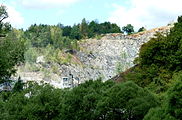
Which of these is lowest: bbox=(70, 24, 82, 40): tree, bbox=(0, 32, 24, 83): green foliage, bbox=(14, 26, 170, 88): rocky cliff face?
bbox=(14, 26, 170, 88): rocky cliff face

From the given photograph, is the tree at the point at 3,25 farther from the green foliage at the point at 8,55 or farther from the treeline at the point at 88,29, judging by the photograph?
the treeline at the point at 88,29

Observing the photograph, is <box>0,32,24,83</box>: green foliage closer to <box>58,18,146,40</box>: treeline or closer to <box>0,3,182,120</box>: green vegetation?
<box>0,3,182,120</box>: green vegetation

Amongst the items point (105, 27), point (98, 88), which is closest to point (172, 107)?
point (98, 88)

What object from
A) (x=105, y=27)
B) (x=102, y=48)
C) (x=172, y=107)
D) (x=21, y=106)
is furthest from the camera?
(x=105, y=27)

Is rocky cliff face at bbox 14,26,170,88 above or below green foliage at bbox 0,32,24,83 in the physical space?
below

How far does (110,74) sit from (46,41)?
2050 centimetres

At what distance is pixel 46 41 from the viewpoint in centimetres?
12188

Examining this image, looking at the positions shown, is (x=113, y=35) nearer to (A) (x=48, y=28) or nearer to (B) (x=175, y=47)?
(A) (x=48, y=28)

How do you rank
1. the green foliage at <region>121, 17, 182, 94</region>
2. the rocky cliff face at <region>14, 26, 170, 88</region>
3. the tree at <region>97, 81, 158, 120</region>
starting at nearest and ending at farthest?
the tree at <region>97, 81, 158, 120</region>
the green foliage at <region>121, 17, 182, 94</region>
the rocky cliff face at <region>14, 26, 170, 88</region>

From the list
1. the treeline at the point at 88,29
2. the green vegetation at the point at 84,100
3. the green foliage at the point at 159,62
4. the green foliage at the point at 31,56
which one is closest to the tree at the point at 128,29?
the treeline at the point at 88,29

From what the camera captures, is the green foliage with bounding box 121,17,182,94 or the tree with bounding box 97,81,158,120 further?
the green foliage with bounding box 121,17,182,94

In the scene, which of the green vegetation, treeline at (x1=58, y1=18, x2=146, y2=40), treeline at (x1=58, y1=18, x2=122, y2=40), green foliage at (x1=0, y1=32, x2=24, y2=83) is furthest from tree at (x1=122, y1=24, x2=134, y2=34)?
green foliage at (x1=0, y1=32, x2=24, y2=83)

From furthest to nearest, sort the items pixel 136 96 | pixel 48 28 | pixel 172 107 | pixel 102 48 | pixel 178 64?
pixel 102 48 → pixel 48 28 → pixel 178 64 → pixel 136 96 → pixel 172 107

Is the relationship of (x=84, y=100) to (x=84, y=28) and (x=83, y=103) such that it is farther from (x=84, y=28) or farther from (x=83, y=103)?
(x=84, y=28)
